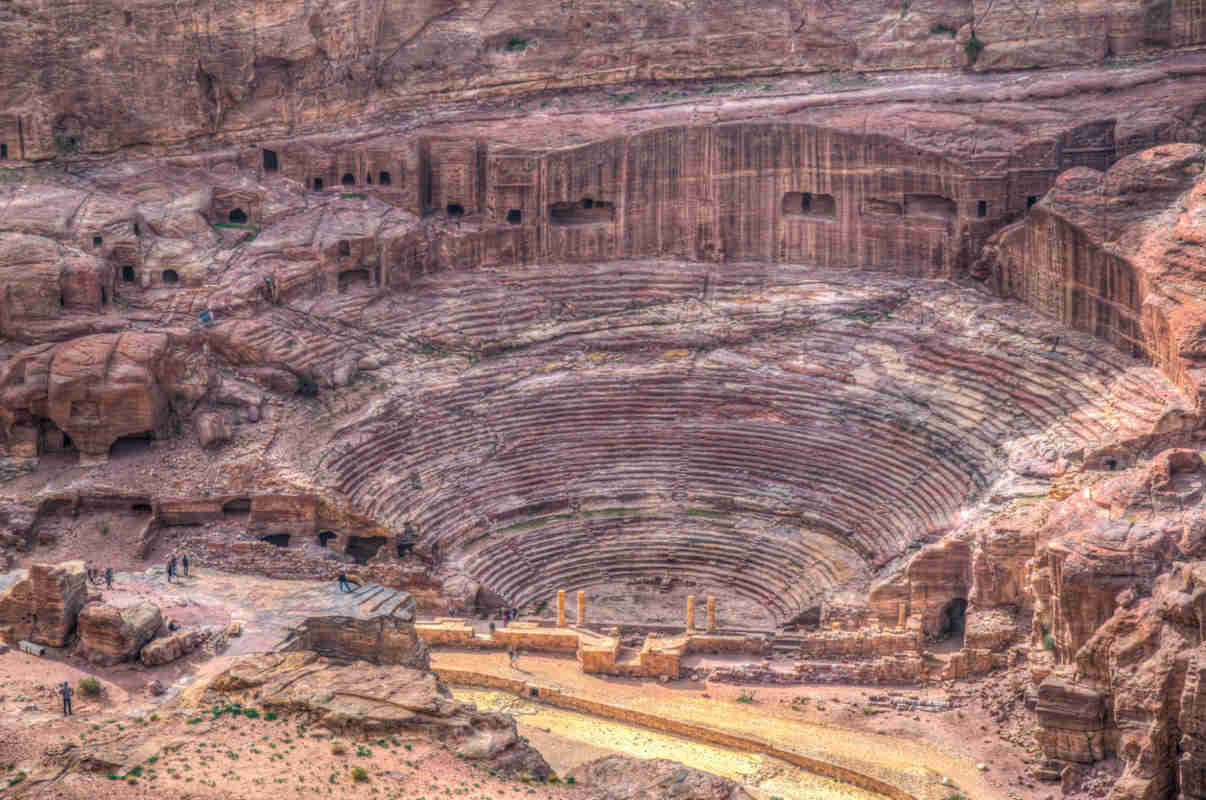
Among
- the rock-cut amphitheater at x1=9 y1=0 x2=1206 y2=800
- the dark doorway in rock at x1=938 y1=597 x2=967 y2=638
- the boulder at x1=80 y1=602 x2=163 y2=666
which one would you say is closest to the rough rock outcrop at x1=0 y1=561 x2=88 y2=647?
the rock-cut amphitheater at x1=9 y1=0 x2=1206 y2=800

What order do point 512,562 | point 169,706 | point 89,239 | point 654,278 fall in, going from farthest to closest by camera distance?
point 654,278, point 89,239, point 512,562, point 169,706

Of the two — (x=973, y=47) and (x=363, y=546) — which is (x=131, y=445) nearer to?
(x=363, y=546)

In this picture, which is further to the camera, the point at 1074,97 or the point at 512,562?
the point at 1074,97

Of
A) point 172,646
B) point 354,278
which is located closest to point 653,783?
point 172,646

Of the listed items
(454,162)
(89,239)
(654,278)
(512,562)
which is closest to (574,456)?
(512,562)

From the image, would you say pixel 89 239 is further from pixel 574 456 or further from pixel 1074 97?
pixel 1074 97

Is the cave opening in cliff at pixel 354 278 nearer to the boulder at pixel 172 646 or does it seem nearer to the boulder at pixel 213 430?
the boulder at pixel 213 430

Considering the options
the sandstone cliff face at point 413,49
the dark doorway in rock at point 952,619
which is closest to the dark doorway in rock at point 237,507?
the sandstone cliff face at point 413,49
